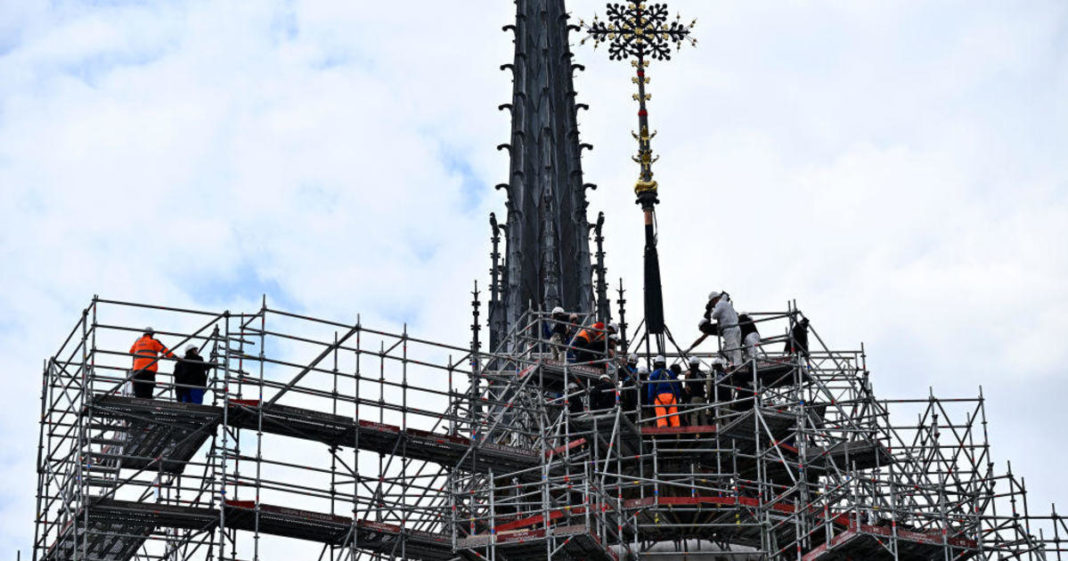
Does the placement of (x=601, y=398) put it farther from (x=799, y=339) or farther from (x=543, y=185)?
(x=543, y=185)

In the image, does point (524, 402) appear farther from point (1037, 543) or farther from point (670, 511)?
point (1037, 543)

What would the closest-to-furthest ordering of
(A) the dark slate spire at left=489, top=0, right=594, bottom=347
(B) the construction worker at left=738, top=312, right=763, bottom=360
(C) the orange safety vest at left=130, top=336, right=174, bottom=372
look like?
(C) the orange safety vest at left=130, top=336, right=174, bottom=372
(B) the construction worker at left=738, top=312, right=763, bottom=360
(A) the dark slate spire at left=489, top=0, right=594, bottom=347

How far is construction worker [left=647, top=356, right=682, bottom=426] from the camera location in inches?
2009

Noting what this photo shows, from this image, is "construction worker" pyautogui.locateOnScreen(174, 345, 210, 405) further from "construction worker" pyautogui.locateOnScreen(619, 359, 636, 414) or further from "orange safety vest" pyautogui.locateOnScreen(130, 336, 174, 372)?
"construction worker" pyautogui.locateOnScreen(619, 359, 636, 414)

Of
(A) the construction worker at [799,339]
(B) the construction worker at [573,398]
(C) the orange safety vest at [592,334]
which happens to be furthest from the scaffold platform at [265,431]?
(A) the construction worker at [799,339]

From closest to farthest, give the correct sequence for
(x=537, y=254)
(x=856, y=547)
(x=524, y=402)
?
(x=856, y=547) < (x=524, y=402) < (x=537, y=254)

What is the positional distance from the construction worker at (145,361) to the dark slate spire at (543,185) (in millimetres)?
27000

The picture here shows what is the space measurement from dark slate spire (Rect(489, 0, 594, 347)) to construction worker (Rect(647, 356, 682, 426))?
21.9 metres

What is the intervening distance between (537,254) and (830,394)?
Answer: 27.1 m

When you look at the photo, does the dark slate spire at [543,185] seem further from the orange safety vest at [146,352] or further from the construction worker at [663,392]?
the orange safety vest at [146,352]

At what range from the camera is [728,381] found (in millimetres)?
51656

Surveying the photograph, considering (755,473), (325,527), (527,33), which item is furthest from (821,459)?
(527,33)

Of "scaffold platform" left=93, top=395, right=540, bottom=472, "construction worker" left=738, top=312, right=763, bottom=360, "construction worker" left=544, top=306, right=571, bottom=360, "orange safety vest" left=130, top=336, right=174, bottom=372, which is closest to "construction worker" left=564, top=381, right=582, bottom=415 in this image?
"construction worker" left=544, top=306, right=571, bottom=360

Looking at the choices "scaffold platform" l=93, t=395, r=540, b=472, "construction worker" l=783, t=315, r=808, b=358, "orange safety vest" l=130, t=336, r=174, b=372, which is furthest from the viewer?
"construction worker" l=783, t=315, r=808, b=358
